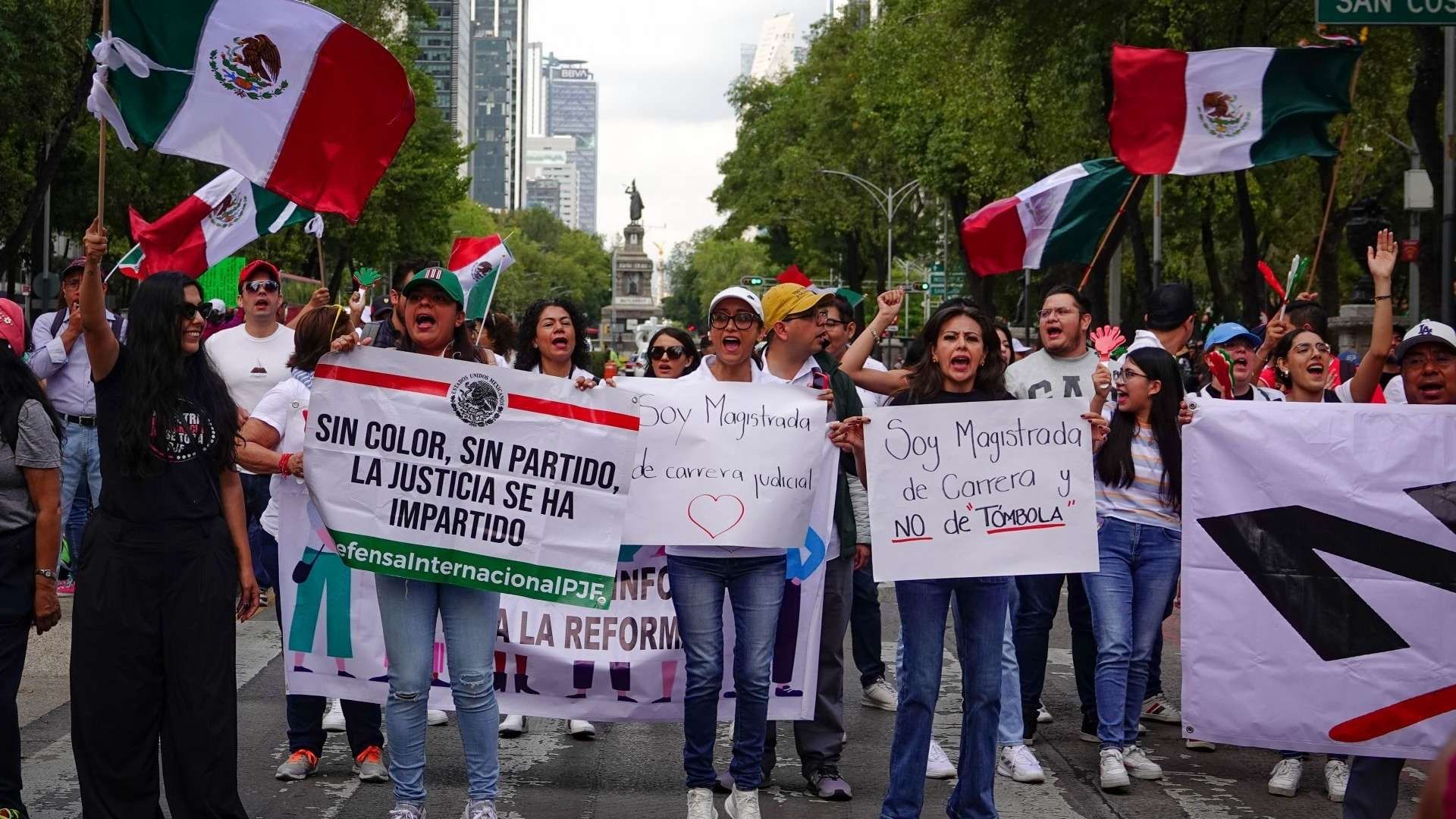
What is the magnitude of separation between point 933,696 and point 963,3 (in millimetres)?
20927

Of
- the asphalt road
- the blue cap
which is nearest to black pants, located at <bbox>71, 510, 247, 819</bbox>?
the asphalt road

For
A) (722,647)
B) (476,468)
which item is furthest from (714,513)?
(476,468)

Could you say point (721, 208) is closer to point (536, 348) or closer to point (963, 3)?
point (963, 3)

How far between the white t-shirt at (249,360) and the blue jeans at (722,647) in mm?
3232

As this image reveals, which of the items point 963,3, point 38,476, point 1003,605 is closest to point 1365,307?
point 963,3

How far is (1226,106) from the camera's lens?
10.3 m

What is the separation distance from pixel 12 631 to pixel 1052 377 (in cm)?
423

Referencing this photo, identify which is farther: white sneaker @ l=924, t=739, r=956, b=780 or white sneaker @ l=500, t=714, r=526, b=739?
white sneaker @ l=500, t=714, r=526, b=739

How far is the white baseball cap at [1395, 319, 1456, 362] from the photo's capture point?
637 cm

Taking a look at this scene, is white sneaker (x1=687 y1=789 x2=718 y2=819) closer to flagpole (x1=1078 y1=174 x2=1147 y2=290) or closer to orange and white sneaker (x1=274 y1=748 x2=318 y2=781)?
orange and white sneaker (x1=274 y1=748 x2=318 y2=781)

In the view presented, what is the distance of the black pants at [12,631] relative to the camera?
18.6 feet

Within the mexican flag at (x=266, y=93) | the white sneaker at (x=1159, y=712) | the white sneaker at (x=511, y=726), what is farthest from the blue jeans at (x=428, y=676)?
the white sneaker at (x=1159, y=712)

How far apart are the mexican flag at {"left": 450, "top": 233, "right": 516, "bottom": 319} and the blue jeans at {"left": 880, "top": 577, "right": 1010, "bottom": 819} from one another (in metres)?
4.55

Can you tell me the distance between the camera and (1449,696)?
6090 millimetres
